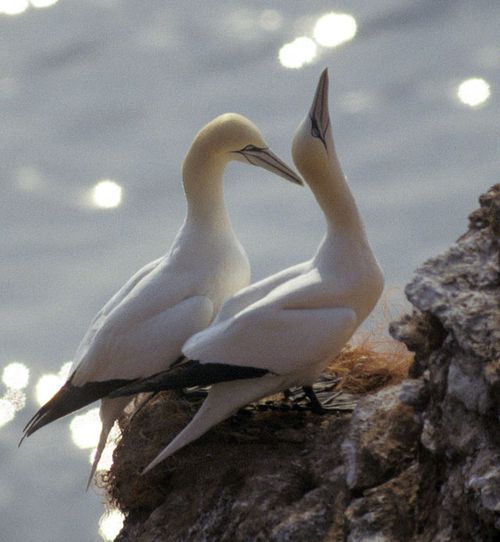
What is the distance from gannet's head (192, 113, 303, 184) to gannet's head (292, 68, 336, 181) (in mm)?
458

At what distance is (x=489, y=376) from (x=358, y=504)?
63 centimetres

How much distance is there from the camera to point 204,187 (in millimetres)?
5559

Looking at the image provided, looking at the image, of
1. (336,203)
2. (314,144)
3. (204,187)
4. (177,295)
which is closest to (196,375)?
(177,295)

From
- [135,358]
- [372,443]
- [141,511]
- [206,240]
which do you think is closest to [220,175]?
[206,240]

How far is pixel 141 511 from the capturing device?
5055mm

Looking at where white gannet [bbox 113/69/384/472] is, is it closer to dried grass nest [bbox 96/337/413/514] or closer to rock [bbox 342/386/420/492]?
dried grass nest [bbox 96/337/413/514]

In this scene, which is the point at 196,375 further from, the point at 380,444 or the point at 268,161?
the point at 268,161

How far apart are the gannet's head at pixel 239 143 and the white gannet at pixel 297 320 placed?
45cm

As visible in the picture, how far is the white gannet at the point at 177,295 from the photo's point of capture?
5.11 metres

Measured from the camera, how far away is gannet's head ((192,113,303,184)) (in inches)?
214

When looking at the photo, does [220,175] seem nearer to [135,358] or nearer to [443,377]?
[135,358]

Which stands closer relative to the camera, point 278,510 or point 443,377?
point 443,377

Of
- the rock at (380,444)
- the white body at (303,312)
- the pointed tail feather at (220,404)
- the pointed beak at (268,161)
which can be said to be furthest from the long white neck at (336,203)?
the rock at (380,444)

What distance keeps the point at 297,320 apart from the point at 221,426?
1.74ft
